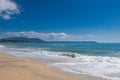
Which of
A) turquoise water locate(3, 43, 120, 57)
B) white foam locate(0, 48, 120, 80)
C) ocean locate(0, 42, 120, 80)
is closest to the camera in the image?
white foam locate(0, 48, 120, 80)

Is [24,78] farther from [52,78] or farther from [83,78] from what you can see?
[83,78]

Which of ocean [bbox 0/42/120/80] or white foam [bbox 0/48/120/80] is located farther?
ocean [bbox 0/42/120/80]

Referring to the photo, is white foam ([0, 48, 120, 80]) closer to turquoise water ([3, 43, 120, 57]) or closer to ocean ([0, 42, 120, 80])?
ocean ([0, 42, 120, 80])

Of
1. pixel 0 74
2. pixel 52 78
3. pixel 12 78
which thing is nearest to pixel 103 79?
pixel 52 78

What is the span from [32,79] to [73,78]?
1828 mm

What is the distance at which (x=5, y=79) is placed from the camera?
27.3 ft

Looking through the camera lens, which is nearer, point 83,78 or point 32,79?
point 32,79

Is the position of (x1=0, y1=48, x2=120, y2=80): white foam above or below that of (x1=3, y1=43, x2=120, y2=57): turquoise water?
below

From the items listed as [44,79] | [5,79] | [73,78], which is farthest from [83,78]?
[5,79]

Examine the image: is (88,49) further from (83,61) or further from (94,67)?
(94,67)

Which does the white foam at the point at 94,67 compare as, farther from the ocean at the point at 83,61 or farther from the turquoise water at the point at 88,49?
the turquoise water at the point at 88,49

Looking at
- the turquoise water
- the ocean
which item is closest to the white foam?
the ocean

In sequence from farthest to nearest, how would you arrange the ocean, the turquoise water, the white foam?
the turquoise water < the ocean < the white foam

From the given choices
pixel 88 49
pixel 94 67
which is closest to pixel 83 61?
pixel 94 67
